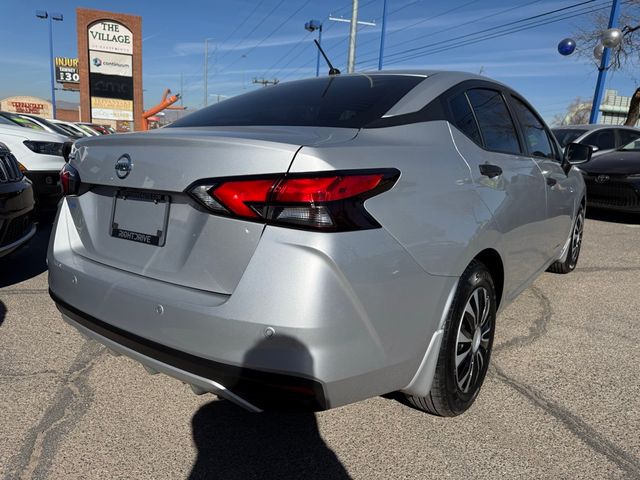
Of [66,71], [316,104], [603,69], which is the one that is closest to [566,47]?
[603,69]

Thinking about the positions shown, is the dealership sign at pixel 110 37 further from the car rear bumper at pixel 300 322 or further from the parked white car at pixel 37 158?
the car rear bumper at pixel 300 322

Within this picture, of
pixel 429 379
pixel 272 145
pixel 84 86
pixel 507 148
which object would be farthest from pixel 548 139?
pixel 84 86

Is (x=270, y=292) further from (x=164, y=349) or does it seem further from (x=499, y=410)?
(x=499, y=410)

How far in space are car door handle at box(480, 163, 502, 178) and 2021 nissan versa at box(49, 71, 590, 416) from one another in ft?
0.04

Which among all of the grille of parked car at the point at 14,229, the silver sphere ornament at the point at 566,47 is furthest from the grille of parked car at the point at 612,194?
the silver sphere ornament at the point at 566,47

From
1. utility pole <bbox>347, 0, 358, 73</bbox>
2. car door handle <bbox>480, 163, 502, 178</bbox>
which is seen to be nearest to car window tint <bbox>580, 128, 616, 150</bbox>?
car door handle <bbox>480, 163, 502, 178</bbox>

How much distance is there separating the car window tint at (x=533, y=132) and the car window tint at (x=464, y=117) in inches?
34.1

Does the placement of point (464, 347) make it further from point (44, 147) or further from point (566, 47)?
point (566, 47)

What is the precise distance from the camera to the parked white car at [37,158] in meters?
6.20

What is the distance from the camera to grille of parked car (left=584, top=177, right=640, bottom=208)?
765cm

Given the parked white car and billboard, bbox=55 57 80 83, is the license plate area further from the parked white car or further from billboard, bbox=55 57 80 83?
billboard, bbox=55 57 80 83

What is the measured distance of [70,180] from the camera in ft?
7.68

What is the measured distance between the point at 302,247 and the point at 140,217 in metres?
0.77

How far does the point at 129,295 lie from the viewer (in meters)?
1.93
